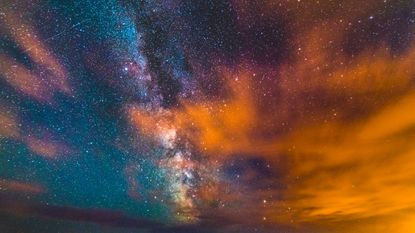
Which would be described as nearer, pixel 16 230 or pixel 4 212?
pixel 4 212

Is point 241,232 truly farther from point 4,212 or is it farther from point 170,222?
point 4,212

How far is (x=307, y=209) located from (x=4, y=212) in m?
21.2

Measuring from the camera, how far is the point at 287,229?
962 inches

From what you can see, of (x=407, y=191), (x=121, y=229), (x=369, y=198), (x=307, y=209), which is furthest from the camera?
(x=121, y=229)

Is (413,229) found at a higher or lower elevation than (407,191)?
lower

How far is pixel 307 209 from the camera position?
1883 cm

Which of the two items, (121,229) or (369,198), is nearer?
(369,198)

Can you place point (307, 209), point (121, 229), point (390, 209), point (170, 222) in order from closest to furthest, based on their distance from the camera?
point (390, 209) → point (307, 209) → point (170, 222) → point (121, 229)

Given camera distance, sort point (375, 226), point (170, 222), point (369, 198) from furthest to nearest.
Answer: point (170, 222) < point (375, 226) < point (369, 198)

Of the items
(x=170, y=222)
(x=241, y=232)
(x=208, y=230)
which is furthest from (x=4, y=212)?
(x=241, y=232)

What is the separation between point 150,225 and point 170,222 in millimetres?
2051

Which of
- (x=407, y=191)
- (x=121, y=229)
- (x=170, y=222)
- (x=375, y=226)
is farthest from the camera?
(x=121, y=229)

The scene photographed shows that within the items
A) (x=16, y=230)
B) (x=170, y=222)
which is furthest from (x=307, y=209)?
(x=16, y=230)

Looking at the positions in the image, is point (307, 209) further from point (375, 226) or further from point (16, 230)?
point (16, 230)
